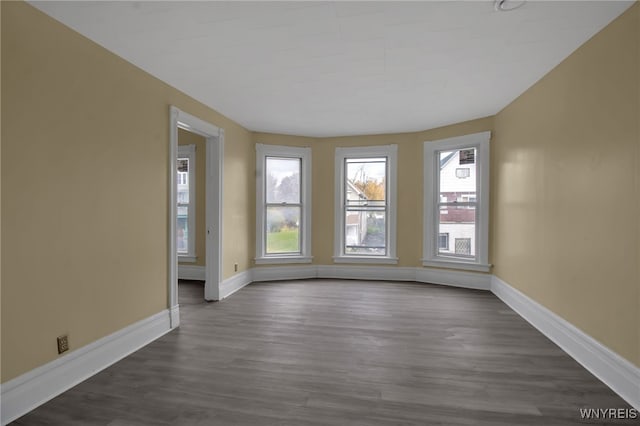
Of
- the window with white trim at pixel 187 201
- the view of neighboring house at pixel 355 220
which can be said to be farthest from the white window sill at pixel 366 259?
the window with white trim at pixel 187 201

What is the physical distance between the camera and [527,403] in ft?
6.84

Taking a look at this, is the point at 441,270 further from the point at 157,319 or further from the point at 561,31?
the point at 157,319

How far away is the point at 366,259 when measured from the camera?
580 centimetres

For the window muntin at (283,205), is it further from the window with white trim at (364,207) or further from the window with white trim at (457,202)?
the window with white trim at (457,202)

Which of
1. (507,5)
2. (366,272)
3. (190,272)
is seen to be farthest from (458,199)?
(190,272)

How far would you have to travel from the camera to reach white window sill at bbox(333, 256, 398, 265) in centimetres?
570

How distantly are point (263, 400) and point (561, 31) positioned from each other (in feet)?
10.9

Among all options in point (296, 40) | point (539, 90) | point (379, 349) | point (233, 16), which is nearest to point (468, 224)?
point (539, 90)

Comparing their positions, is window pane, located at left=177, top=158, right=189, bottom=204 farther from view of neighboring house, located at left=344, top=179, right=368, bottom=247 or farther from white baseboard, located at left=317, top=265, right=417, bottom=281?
view of neighboring house, located at left=344, top=179, right=368, bottom=247

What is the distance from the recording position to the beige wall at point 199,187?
567 centimetres

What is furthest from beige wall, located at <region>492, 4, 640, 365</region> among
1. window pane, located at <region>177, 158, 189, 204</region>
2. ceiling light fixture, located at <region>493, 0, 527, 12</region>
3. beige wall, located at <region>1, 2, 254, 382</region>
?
window pane, located at <region>177, 158, 189, 204</region>

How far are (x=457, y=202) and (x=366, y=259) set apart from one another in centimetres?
178

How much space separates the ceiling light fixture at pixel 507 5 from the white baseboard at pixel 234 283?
4140 mm

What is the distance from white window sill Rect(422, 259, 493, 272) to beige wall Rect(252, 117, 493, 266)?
0.77 ft
